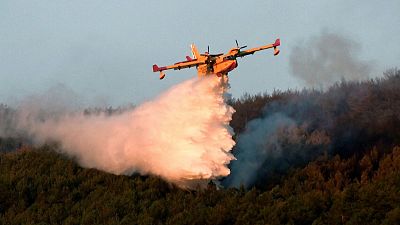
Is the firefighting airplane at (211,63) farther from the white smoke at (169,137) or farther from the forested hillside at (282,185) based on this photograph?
the forested hillside at (282,185)

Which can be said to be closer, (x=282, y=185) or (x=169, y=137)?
(x=169, y=137)

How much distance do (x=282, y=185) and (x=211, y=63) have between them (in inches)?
416

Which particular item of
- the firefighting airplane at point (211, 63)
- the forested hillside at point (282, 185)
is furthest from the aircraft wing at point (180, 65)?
the forested hillside at point (282, 185)

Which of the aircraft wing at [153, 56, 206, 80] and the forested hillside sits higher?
the aircraft wing at [153, 56, 206, 80]

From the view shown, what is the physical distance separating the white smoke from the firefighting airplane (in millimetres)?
800

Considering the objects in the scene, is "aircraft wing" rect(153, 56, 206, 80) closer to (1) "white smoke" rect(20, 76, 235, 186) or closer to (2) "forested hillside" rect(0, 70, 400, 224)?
(1) "white smoke" rect(20, 76, 235, 186)

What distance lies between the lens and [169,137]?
197ft

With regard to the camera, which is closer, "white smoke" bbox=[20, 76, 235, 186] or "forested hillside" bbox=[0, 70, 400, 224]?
"forested hillside" bbox=[0, 70, 400, 224]

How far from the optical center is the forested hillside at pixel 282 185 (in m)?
54.8

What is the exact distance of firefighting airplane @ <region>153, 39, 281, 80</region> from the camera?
56.5 meters

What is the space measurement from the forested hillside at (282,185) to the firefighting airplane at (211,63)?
8252 millimetres

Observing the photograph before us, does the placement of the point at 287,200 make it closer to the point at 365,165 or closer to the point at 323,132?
the point at 365,165

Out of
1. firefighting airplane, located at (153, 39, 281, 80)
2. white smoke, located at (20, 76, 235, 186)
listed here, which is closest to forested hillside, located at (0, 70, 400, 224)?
white smoke, located at (20, 76, 235, 186)

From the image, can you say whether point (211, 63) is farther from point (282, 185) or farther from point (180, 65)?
point (282, 185)
